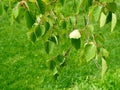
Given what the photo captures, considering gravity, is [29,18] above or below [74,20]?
above

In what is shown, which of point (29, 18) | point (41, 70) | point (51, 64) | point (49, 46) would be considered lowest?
point (41, 70)

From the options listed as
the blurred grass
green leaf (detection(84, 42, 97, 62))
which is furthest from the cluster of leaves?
the blurred grass

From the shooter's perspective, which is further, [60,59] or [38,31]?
[60,59]

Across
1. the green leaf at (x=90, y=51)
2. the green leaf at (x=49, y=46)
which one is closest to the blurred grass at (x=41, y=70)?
the green leaf at (x=49, y=46)

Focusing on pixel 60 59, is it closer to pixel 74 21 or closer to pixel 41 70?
pixel 74 21

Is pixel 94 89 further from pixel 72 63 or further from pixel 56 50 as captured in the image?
pixel 56 50

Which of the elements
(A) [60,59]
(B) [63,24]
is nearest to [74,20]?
(B) [63,24]
